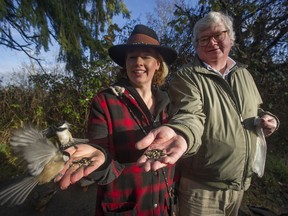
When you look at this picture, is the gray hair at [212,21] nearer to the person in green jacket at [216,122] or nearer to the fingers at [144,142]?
the person in green jacket at [216,122]

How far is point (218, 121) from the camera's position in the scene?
1829 mm

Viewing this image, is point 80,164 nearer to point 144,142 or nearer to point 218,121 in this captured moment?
point 144,142

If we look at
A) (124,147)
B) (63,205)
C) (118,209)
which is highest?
(124,147)

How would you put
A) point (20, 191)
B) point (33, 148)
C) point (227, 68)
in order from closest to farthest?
point (33, 148) → point (20, 191) → point (227, 68)

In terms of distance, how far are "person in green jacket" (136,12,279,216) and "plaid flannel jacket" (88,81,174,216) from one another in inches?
11.2

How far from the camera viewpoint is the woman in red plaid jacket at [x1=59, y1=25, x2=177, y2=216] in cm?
175

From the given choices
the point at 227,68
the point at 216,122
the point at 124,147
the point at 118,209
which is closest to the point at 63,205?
the point at 118,209

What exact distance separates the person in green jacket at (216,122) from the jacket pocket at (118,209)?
488 millimetres

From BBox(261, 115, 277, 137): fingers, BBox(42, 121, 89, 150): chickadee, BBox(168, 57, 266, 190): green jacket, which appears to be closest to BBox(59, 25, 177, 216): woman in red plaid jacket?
BBox(42, 121, 89, 150): chickadee

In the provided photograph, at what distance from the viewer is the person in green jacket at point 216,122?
183 cm

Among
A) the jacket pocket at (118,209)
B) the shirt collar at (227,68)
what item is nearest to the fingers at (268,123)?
the shirt collar at (227,68)

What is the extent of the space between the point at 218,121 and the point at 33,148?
3.84 ft

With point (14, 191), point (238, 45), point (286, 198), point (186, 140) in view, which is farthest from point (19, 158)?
point (238, 45)

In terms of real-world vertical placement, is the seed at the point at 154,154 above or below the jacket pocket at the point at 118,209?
above
